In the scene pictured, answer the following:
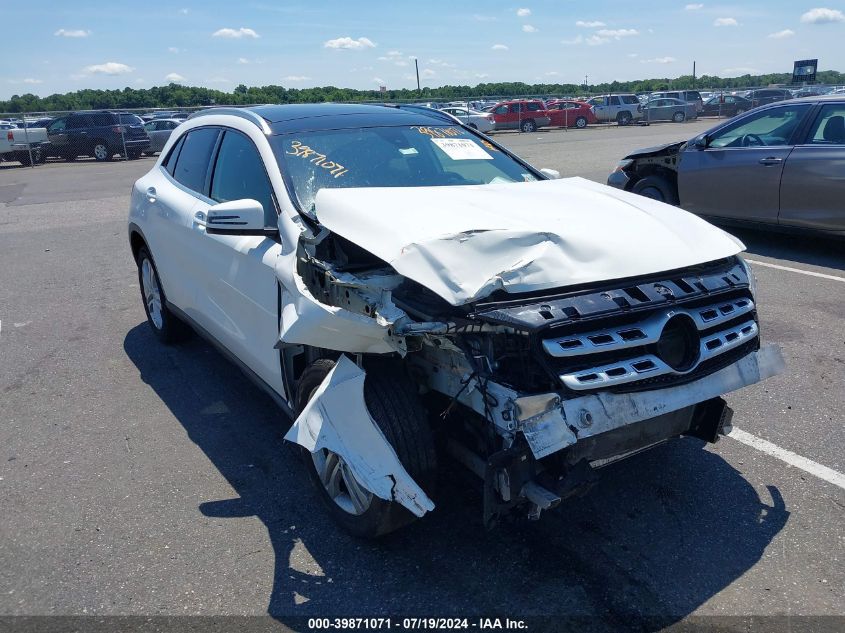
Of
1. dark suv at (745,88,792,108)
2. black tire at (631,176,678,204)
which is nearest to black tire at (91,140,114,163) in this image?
black tire at (631,176,678,204)

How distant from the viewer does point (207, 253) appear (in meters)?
4.46

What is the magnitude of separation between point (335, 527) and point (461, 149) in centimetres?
243

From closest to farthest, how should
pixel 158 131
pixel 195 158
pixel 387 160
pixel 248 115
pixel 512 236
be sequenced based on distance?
pixel 512 236 < pixel 387 160 < pixel 248 115 < pixel 195 158 < pixel 158 131

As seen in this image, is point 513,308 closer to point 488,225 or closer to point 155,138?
point 488,225

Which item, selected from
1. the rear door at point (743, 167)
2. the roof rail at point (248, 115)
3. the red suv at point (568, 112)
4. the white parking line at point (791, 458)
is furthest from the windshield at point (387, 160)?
the red suv at point (568, 112)

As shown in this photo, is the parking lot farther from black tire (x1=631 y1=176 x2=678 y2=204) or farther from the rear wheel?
the rear wheel

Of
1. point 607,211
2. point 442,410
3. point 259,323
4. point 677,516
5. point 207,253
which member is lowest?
point 677,516

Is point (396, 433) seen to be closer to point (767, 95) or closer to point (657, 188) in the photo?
point (657, 188)

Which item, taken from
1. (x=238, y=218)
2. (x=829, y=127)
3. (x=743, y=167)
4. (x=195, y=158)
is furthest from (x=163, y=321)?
(x=829, y=127)

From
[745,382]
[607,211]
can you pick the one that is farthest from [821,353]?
[607,211]

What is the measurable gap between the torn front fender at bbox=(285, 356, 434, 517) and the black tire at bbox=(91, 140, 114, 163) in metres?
26.0

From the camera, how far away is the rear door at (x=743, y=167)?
26.5 ft

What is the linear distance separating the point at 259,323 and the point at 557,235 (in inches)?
67.7

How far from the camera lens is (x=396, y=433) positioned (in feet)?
9.83
